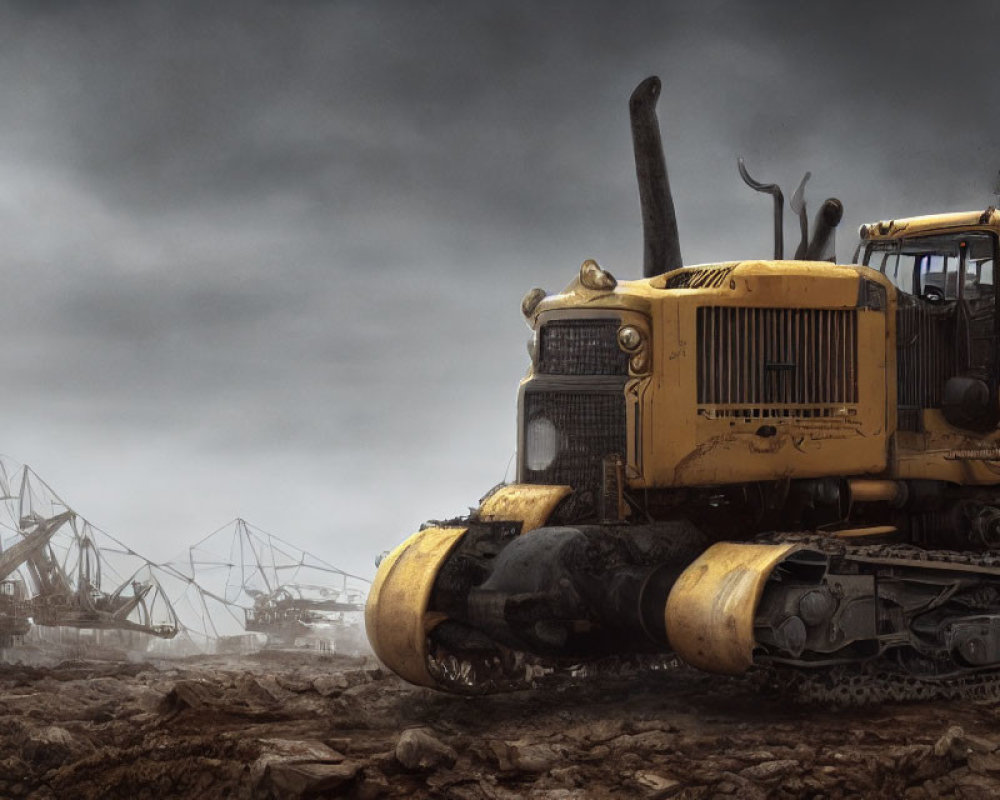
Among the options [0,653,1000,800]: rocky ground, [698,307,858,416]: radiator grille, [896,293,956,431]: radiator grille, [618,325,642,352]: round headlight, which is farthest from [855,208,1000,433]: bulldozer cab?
[0,653,1000,800]: rocky ground

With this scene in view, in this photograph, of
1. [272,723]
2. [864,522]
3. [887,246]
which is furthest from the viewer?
[887,246]

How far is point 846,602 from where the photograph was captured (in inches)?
→ 334

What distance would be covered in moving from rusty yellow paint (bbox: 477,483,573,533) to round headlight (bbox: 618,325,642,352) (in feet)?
3.73

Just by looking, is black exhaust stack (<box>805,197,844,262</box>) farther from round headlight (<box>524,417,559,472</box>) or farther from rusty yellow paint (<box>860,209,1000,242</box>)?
round headlight (<box>524,417,559,472</box>)

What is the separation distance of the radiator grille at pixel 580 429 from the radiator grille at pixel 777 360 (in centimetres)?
66

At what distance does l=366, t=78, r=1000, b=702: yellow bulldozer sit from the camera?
8609 mm

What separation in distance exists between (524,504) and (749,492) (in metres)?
1.71

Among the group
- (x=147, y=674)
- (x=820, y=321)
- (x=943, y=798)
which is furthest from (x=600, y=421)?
(x=147, y=674)

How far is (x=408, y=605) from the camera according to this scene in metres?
9.26

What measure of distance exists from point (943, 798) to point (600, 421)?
366cm

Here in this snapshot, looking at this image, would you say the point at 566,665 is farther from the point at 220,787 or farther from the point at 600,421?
the point at 220,787

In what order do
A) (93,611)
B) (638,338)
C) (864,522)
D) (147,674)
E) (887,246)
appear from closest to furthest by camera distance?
(638,338) < (864,522) < (887,246) < (147,674) < (93,611)

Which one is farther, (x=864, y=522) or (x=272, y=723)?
(x=864, y=522)

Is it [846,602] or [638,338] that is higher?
[638,338]
